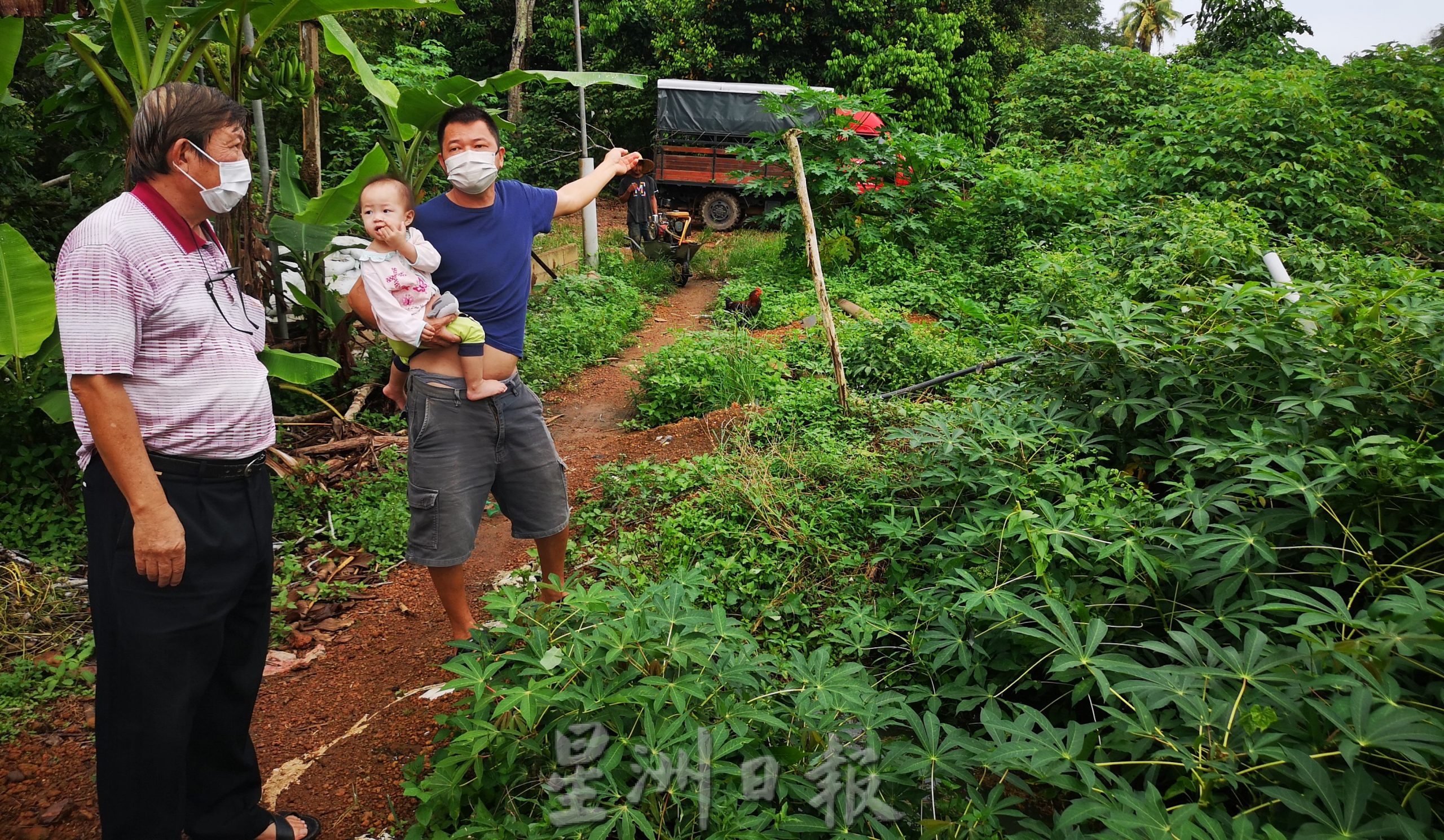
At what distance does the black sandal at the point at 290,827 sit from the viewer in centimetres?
231

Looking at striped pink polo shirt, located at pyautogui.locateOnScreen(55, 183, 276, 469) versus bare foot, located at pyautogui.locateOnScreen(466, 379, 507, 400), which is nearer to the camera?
striped pink polo shirt, located at pyautogui.locateOnScreen(55, 183, 276, 469)

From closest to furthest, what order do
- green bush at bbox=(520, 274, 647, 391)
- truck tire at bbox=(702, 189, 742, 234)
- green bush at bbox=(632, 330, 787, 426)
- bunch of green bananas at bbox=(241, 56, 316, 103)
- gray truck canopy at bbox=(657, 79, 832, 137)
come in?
bunch of green bananas at bbox=(241, 56, 316, 103) → green bush at bbox=(632, 330, 787, 426) → green bush at bbox=(520, 274, 647, 391) → gray truck canopy at bbox=(657, 79, 832, 137) → truck tire at bbox=(702, 189, 742, 234)

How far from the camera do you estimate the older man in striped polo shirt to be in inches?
72.0

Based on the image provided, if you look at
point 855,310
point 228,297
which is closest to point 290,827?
point 228,297

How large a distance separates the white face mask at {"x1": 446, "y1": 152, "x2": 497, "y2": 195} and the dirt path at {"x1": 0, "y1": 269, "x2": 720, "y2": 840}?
1.83 metres

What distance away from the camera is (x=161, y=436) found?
1.95 meters

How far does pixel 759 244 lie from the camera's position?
44.2 ft

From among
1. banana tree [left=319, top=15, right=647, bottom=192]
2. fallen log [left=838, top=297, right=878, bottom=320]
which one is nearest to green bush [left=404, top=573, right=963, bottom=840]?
banana tree [left=319, top=15, right=647, bottom=192]

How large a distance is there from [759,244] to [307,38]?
8583mm

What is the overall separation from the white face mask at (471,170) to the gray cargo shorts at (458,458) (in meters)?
0.64

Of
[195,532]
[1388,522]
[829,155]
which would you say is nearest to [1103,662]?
[1388,522]

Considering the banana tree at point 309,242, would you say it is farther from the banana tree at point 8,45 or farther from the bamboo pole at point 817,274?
the bamboo pole at point 817,274

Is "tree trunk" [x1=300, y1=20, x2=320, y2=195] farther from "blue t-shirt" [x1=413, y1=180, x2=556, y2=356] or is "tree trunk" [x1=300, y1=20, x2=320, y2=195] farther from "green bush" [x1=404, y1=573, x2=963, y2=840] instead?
"green bush" [x1=404, y1=573, x2=963, y2=840]

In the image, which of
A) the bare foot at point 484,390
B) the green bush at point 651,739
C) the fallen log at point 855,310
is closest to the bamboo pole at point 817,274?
the fallen log at point 855,310
